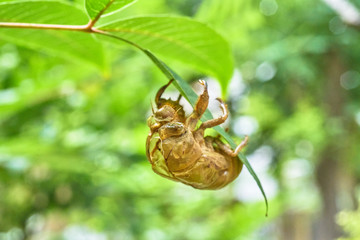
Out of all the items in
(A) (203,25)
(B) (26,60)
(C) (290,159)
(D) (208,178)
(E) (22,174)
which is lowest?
(C) (290,159)

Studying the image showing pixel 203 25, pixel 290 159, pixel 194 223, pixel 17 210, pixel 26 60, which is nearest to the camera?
pixel 203 25

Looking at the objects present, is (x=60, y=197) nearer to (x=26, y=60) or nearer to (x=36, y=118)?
(x=36, y=118)

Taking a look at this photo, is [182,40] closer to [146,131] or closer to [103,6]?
[103,6]

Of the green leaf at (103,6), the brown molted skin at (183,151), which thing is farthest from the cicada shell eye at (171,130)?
the green leaf at (103,6)

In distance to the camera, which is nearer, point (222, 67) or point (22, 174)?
point (222, 67)

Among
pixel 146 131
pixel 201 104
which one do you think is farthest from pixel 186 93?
pixel 146 131

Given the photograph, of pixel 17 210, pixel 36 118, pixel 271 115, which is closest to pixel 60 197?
pixel 17 210

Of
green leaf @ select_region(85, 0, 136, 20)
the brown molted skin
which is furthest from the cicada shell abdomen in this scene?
green leaf @ select_region(85, 0, 136, 20)

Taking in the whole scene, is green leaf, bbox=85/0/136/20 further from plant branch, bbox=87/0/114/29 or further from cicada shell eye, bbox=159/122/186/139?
cicada shell eye, bbox=159/122/186/139
